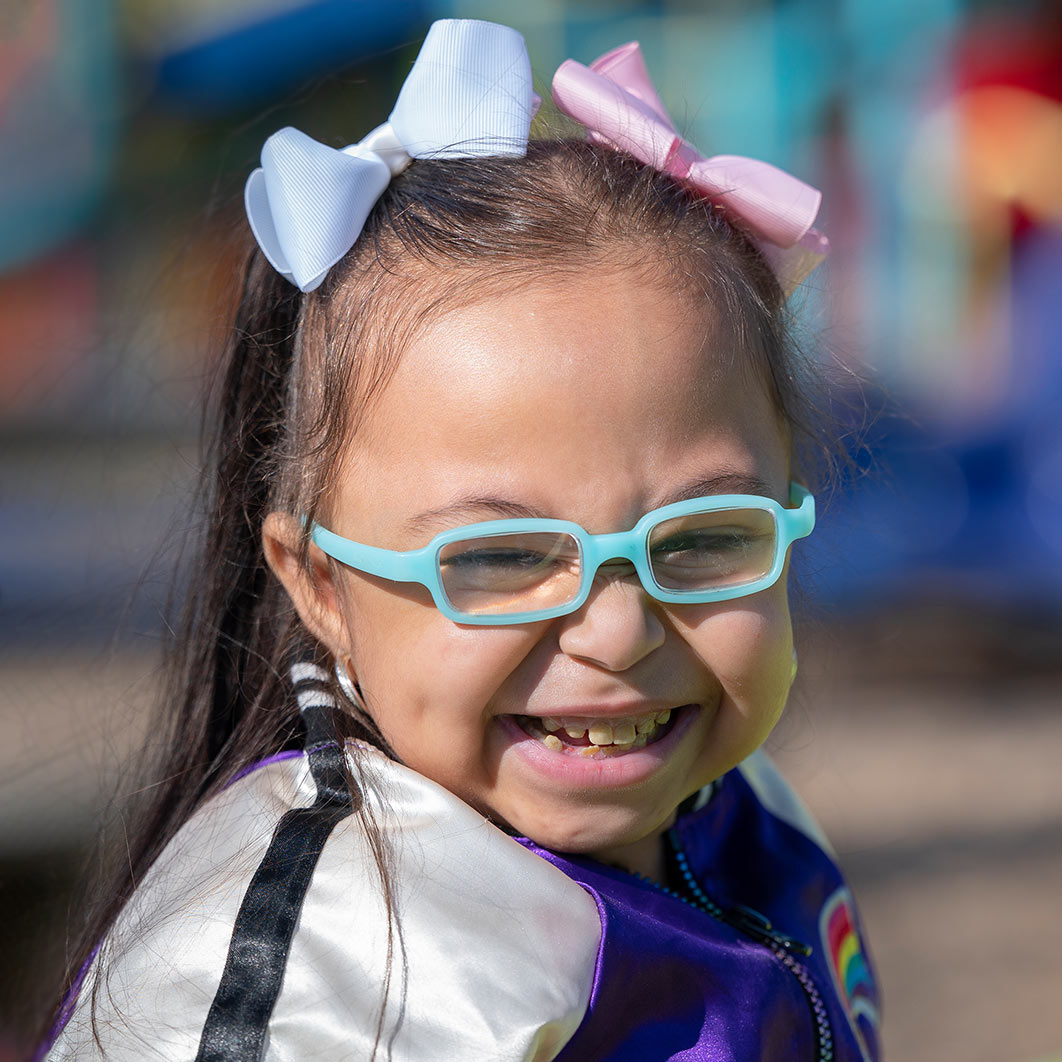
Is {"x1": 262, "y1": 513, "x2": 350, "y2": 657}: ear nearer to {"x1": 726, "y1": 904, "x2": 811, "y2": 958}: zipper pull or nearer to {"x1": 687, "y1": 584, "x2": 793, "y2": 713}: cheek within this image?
{"x1": 687, "y1": 584, "x2": 793, "y2": 713}: cheek

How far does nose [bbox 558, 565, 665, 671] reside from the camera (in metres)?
1.12

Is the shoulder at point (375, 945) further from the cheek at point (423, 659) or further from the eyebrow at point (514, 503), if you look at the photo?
the eyebrow at point (514, 503)

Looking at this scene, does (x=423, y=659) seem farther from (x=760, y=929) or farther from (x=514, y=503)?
(x=760, y=929)

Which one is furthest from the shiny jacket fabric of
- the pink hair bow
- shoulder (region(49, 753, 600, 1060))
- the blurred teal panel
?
the blurred teal panel

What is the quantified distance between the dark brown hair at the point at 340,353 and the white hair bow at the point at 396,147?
2cm

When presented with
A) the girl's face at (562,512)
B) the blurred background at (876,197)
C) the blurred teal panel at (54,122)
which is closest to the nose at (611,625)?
the girl's face at (562,512)

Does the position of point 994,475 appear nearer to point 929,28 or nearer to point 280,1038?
point 929,28

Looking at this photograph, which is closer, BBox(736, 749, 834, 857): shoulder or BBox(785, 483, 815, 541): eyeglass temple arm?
BBox(785, 483, 815, 541): eyeglass temple arm

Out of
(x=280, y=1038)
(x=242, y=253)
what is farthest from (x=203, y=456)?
(x=280, y=1038)

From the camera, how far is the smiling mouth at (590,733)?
117 centimetres

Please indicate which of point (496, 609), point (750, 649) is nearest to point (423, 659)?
point (496, 609)

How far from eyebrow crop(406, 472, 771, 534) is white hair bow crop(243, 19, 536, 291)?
303 mm

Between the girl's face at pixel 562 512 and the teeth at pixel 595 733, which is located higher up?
the girl's face at pixel 562 512

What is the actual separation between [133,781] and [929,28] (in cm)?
519
